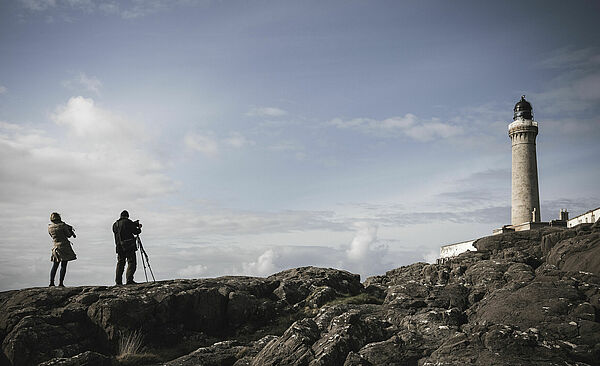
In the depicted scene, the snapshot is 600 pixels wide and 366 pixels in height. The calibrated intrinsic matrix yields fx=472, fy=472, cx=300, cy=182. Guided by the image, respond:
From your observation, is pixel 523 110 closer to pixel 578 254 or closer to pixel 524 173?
pixel 524 173

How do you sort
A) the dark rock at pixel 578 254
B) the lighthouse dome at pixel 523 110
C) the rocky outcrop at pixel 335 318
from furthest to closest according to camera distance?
the lighthouse dome at pixel 523 110 < the dark rock at pixel 578 254 < the rocky outcrop at pixel 335 318

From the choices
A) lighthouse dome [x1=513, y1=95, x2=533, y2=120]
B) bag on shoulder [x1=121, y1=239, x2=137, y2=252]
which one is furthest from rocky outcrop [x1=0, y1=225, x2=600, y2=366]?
lighthouse dome [x1=513, y1=95, x2=533, y2=120]

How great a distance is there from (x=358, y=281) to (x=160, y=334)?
11.3 meters

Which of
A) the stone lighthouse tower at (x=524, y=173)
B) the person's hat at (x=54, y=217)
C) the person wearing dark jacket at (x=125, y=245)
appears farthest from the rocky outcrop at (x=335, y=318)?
the stone lighthouse tower at (x=524, y=173)

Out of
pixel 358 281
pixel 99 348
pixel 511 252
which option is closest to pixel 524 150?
pixel 511 252

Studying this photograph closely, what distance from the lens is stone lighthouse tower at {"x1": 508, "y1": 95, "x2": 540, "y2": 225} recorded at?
59.8 metres

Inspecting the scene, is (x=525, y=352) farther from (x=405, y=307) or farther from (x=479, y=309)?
(x=405, y=307)

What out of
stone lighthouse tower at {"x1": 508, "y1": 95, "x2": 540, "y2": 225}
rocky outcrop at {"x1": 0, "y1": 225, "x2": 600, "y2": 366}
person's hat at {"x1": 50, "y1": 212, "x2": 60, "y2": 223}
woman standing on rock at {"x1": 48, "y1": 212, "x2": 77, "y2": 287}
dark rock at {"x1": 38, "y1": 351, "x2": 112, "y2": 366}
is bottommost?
dark rock at {"x1": 38, "y1": 351, "x2": 112, "y2": 366}

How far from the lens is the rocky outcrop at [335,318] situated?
14023 mm

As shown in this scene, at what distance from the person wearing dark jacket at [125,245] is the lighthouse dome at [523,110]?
58.2 m

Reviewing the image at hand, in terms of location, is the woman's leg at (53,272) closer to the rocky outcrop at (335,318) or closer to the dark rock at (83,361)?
the rocky outcrop at (335,318)

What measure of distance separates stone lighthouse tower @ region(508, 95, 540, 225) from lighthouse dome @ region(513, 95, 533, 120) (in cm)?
62

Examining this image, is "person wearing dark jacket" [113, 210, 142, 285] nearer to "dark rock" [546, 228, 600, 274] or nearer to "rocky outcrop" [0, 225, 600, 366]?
"rocky outcrop" [0, 225, 600, 366]

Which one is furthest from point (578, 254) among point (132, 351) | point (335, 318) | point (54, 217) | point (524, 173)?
point (524, 173)
